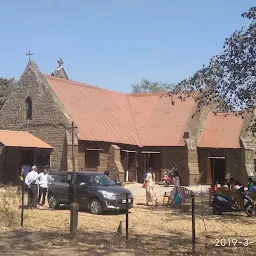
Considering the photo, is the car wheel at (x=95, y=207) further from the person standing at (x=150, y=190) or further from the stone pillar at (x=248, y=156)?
the stone pillar at (x=248, y=156)

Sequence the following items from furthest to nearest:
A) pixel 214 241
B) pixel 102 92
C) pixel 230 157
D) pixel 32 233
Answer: pixel 102 92 < pixel 230 157 < pixel 32 233 < pixel 214 241

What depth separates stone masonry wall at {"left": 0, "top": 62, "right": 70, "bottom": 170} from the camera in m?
27.5

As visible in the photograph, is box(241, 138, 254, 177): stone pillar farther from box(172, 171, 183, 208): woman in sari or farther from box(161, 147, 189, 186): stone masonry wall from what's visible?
box(172, 171, 183, 208): woman in sari

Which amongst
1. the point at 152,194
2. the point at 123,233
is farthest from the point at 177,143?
the point at 123,233

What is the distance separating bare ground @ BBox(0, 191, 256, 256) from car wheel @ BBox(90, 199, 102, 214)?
0.37 meters

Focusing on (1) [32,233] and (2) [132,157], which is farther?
(2) [132,157]

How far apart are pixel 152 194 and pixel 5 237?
8.41 metres

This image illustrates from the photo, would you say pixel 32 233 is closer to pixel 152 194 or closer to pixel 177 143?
pixel 152 194

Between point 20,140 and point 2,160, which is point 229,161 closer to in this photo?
point 20,140

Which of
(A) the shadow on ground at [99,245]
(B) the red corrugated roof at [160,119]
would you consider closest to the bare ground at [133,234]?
(A) the shadow on ground at [99,245]

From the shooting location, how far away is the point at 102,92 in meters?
34.4

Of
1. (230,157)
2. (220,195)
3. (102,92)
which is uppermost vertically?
(102,92)

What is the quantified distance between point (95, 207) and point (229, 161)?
1712cm

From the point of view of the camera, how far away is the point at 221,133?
3106 centimetres
